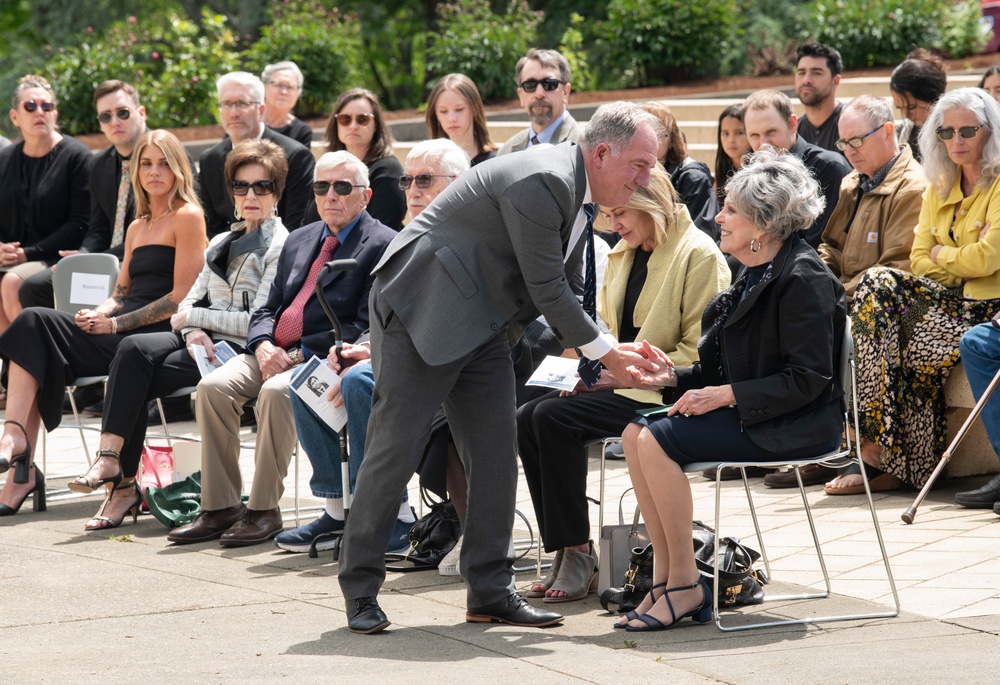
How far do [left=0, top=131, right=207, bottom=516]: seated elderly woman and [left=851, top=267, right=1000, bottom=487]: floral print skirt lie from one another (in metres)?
3.56

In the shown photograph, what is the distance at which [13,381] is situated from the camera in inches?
283

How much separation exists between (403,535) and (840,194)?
3139 mm

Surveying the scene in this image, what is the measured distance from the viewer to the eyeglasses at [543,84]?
8.56 metres

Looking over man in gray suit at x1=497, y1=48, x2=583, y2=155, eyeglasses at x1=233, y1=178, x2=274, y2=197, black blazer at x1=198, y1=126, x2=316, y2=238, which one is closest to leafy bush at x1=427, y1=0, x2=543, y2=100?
black blazer at x1=198, y1=126, x2=316, y2=238

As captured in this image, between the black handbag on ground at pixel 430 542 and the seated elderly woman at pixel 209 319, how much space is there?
1578mm

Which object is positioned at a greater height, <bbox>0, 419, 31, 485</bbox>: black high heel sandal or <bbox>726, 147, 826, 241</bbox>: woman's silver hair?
<bbox>726, 147, 826, 241</bbox>: woman's silver hair

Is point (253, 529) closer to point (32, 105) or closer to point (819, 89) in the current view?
point (819, 89)

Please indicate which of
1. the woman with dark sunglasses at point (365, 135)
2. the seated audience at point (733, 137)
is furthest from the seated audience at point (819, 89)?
the woman with dark sunglasses at point (365, 135)

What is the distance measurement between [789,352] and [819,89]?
15.7 ft

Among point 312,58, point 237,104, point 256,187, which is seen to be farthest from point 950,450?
point 312,58

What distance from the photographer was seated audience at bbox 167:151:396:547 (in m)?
6.26

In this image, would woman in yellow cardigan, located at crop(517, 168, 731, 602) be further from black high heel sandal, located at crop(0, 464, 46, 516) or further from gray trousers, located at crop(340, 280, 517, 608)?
black high heel sandal, located at crop(0, 464, 46, 516)

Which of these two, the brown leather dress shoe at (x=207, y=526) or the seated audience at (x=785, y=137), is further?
the seated audience at (x=785, y=137)

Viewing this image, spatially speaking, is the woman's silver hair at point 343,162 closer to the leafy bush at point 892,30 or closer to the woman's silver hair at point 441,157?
the woman's silver hair at point 441,157
